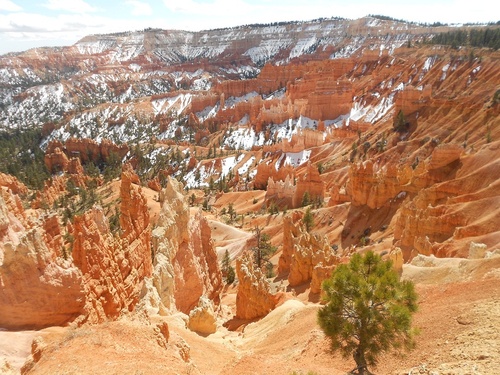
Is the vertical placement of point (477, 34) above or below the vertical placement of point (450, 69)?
above

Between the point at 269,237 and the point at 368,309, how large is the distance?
35257 millimetres

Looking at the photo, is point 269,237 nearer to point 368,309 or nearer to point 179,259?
point 179,259

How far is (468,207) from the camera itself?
3080 centimetres

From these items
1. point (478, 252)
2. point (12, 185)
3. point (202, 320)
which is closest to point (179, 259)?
point (202, 320)

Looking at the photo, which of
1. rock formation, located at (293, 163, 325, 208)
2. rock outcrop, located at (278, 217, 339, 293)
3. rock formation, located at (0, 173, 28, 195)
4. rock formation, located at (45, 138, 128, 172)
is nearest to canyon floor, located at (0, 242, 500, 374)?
rock outcrop, located at (278, 217, 339, 293)

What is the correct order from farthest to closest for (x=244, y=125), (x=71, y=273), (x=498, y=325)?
(x=244, y=125)
(x=71, y=273)
(x=498, y=325)

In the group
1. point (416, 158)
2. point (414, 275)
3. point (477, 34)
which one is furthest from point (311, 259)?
point (477, 34)

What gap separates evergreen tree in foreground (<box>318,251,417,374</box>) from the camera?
9.97m

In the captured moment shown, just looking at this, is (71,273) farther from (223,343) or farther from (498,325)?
(498,325)

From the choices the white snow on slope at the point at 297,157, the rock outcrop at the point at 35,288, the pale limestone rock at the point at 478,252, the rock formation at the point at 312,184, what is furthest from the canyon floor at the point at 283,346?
the white snow on slope at the point at 297,157

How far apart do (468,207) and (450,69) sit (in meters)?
74.0

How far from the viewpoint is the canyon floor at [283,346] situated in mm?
10375

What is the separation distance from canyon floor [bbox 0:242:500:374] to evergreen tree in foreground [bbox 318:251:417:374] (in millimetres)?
811

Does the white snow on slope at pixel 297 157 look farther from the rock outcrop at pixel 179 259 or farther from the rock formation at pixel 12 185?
the rock outcrop at pixel 179 259
